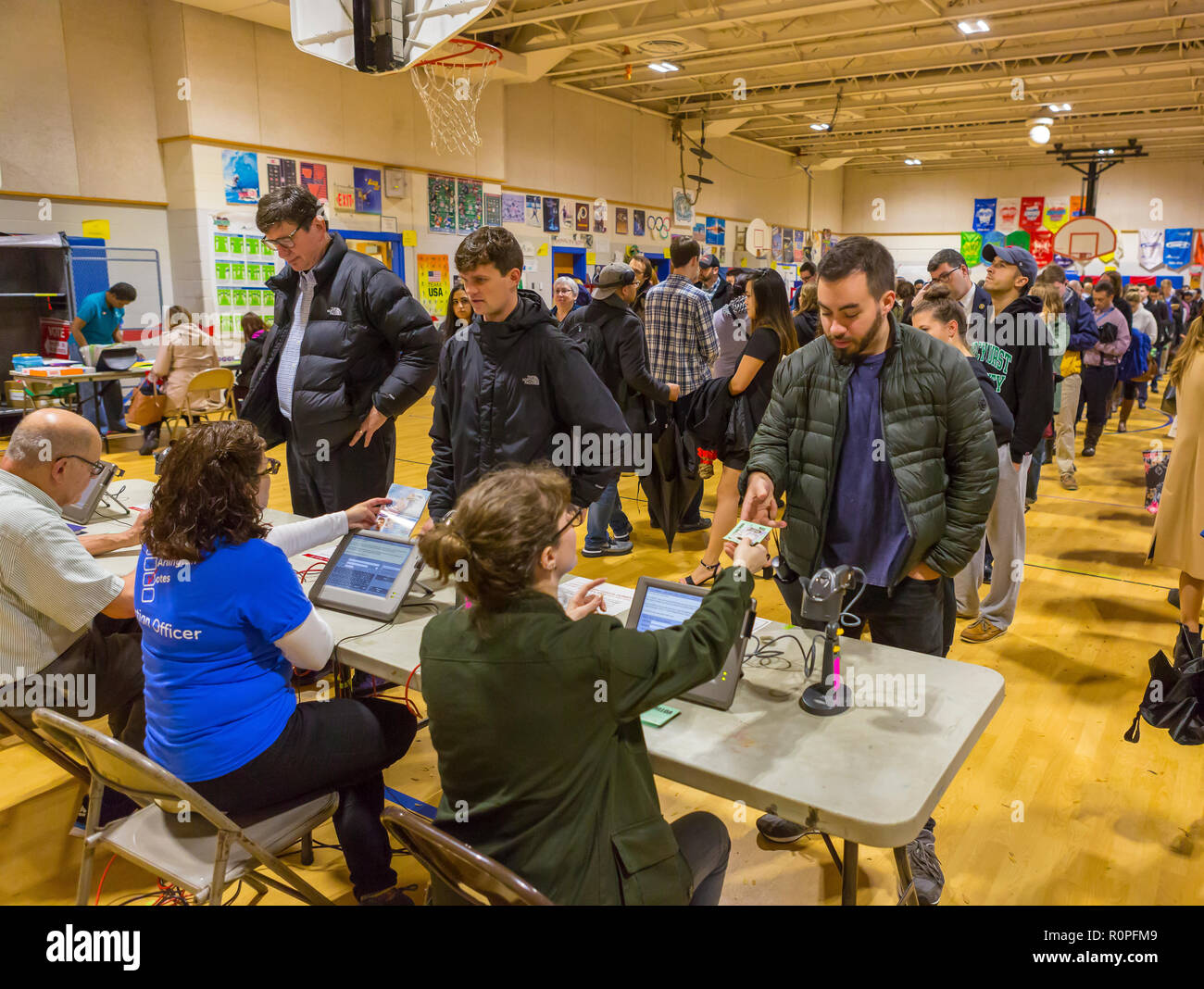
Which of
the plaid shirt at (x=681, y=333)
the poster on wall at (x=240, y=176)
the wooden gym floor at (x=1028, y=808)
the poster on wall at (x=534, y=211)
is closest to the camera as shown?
the wooden gym floor at (x=1028, y=808)

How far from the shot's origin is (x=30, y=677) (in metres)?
2.22

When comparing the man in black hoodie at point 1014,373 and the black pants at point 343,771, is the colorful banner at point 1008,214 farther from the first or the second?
the black pants at point 343,771

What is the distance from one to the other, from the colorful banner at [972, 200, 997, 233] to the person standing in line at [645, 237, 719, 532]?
726 inches

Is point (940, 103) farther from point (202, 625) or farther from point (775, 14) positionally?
point (202, 625)

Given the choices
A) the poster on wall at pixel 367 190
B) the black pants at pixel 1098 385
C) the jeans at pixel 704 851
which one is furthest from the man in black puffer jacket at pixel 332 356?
the poster on wall at pixel 367 190

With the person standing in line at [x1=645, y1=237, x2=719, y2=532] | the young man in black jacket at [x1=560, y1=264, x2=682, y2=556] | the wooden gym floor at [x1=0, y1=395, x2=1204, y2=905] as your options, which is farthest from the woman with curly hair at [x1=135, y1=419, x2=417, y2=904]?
the person standing in line at [x1=645, y1=237, x2=719, y2=532]

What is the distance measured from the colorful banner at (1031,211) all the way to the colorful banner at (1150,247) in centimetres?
210

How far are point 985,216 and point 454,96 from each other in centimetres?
1462

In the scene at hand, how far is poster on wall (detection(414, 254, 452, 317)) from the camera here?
11.3m

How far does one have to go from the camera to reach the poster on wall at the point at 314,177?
32.0 feet

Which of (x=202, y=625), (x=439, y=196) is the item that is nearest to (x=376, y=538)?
(x=202, y=625)

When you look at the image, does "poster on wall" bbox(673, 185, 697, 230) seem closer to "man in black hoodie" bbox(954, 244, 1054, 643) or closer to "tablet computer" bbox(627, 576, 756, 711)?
"man in black hoodie" bbox(954, 244, 1054, 643)

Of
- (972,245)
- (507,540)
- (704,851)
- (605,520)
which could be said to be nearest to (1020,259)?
(605,520)

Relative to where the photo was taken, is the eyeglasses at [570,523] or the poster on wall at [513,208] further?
the poster on wall at [513,208]
